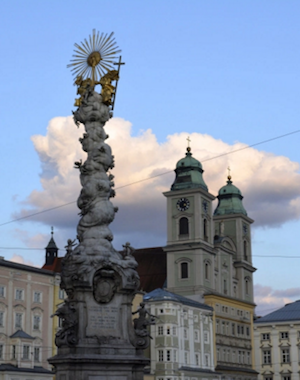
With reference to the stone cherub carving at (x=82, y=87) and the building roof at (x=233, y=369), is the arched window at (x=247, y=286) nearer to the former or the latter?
the building roof at (x=233, y=369)

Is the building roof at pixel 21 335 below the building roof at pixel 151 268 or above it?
below

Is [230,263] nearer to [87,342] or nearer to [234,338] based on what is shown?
[234,338]

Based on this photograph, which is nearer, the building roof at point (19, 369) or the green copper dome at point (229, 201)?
the building roof at point (19, 369)

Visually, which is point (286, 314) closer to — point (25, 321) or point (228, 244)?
point (228, 244)

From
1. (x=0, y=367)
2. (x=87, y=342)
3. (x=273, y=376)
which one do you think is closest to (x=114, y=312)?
(x=87, y=342)

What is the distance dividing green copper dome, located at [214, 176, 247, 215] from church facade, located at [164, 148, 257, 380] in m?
5.84

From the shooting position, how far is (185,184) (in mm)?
89688

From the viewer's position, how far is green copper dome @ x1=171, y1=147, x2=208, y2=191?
89.8 metres

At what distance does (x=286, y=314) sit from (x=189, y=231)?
14.8m

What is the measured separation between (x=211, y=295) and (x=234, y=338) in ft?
23.2

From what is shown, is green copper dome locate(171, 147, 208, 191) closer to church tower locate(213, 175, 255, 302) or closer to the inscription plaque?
church tower locate(213, 175, 255, 302)

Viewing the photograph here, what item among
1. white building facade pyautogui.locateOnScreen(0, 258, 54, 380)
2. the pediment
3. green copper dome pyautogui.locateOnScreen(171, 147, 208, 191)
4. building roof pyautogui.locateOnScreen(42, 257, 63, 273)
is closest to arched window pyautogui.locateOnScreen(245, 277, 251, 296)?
the pediment

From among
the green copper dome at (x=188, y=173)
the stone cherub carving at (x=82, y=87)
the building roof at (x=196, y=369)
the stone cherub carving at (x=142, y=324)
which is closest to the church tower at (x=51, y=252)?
the green copper dome at (x=188, y=173)

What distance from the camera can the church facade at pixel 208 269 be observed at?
84375 millimetres
